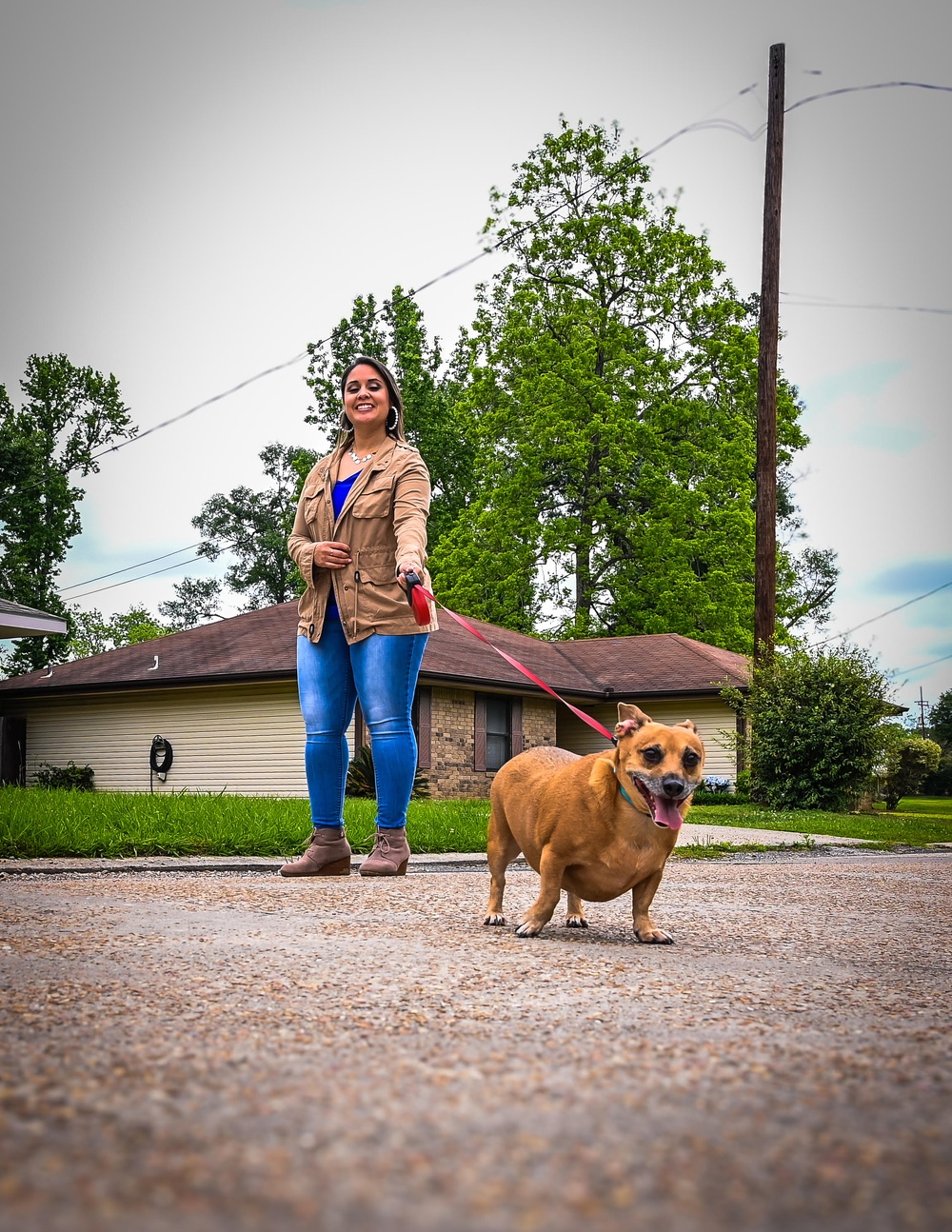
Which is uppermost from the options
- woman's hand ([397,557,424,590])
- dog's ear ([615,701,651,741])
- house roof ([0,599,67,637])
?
house roof ([0,599,67,637])

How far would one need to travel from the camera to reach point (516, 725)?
81.8 ft

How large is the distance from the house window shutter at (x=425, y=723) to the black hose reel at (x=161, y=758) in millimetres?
5695

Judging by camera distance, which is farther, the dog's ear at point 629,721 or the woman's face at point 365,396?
the woman's face at point 365,396

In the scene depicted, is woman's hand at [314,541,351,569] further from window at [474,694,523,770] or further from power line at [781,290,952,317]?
power line at [781,290,952,317]

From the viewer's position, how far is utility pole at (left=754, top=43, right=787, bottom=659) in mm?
19953

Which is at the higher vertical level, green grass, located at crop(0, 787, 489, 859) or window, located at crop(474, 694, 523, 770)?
window, located at crop(474, 694, 523, 770)

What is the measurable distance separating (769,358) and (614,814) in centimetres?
1741

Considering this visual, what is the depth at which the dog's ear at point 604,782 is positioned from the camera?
4.27 m

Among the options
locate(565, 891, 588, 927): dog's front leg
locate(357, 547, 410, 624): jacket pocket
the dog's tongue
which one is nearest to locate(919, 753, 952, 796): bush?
locate(357, 547, 410, 624): jacket pocket

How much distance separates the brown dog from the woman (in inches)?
60.4

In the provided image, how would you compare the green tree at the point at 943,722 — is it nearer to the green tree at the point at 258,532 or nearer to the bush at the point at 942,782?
the bush at the point at 942,782

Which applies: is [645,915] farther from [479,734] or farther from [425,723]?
[479,734]

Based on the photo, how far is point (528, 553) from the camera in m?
30.9

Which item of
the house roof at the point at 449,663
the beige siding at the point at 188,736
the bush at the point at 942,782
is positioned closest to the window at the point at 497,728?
the house roof at the point at 449,663
